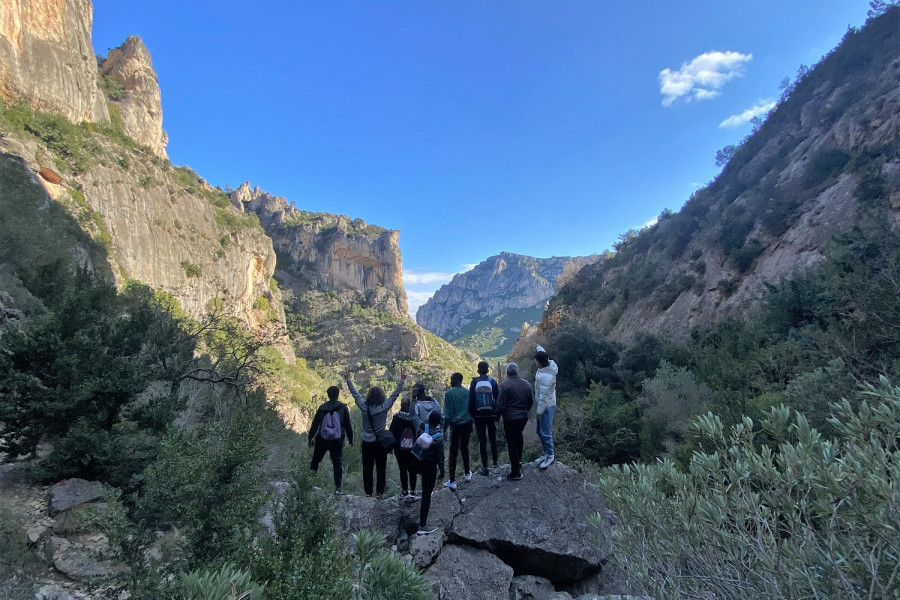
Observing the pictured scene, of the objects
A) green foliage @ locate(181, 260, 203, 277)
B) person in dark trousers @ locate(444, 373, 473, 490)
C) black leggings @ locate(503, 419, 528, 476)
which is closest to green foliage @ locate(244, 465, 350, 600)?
person in dark trousers @ locate(444, 373, 473, 490)

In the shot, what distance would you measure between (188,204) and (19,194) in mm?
25125

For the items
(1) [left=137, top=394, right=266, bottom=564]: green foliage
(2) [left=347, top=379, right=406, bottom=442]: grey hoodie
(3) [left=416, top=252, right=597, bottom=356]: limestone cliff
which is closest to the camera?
(1) [left=137, top=394, right=266, bottom=564]: green foliage

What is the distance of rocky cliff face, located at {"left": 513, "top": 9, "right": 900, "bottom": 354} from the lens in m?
18.8

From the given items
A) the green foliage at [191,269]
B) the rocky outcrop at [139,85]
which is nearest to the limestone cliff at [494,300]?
the green foliage at [191,269]

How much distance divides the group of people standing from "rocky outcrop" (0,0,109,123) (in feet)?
114

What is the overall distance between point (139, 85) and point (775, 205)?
209 ft

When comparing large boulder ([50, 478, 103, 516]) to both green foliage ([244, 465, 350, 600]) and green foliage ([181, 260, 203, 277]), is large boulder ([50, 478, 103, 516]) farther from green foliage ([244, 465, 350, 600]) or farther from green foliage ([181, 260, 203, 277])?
green foliage ([181, 260, 203, 277])

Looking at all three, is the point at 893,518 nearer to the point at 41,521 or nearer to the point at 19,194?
the point at 41,521

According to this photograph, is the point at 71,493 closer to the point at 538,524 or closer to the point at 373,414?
the point at 373,414

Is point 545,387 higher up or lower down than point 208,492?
higher up

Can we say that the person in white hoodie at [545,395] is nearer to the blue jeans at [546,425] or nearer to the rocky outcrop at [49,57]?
the blue jeans at [546,425]

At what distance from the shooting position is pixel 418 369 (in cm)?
6481

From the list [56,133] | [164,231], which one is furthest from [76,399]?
[164,231]

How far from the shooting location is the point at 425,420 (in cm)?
564
